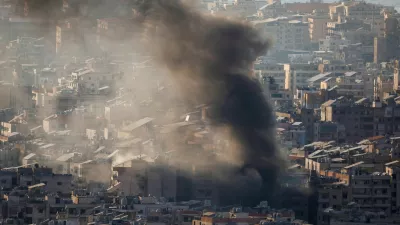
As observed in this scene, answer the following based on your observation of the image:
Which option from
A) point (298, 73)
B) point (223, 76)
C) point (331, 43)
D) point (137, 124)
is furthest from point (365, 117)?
point (331, 43)

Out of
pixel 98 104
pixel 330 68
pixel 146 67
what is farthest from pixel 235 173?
pixel 330 68

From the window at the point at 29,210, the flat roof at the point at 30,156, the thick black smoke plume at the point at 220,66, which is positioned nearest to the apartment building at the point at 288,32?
the flat roof at the point at 30,156

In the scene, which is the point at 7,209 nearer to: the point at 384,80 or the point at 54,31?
the point at 384,80

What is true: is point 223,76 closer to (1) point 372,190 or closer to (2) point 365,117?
(1) point 372,190

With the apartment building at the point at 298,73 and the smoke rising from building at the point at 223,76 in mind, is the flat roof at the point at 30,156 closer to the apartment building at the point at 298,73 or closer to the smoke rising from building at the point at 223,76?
the smoke rising from building at the point at 223,76

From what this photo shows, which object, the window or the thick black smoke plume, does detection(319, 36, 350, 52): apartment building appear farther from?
the window

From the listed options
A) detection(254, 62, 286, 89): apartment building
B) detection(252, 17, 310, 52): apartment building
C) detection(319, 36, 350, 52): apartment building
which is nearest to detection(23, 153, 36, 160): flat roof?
detection(254, 62, 286, 89): apartment building

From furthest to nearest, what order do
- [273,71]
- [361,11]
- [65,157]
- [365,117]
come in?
[361,11] < [273,71] < [365,117] < [65,157]

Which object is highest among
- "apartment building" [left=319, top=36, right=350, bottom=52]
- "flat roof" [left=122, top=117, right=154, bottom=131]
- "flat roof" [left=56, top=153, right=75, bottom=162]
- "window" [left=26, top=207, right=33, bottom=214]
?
"apartment building" [left=319, top=36, right=350, bottom=52]
